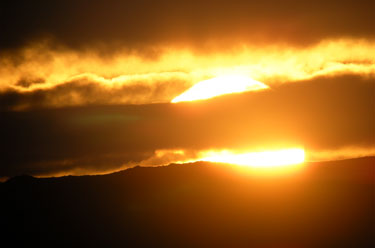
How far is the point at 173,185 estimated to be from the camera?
173m

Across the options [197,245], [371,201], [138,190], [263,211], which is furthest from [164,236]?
[371,201]

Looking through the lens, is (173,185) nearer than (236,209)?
No

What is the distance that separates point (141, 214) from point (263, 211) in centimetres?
2669

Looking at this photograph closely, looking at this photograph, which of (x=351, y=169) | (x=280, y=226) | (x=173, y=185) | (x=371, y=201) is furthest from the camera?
(x=173, y=185)

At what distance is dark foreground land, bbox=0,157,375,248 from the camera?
131375 mm

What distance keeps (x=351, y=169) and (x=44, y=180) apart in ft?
246

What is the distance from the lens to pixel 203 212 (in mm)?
145500

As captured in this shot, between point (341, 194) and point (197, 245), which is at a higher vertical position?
point (341, 194)

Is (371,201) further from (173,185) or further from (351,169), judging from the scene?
(173,185)

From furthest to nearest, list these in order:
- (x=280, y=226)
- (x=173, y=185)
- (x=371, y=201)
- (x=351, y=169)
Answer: (x=173, y=185), (x=351, y=169), (x=371, y=201), (x=280, y=226)

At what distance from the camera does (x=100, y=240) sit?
137375 millimetres

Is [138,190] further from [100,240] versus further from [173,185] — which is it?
[100,240]

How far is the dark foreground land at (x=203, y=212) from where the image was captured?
13138 centimetres

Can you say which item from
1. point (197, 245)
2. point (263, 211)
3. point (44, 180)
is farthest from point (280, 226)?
point (44, 180)
